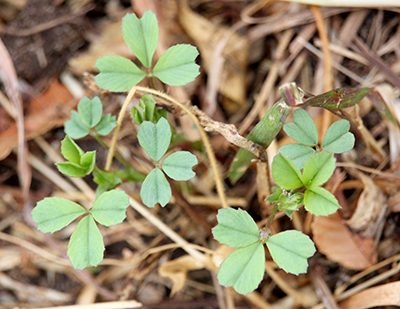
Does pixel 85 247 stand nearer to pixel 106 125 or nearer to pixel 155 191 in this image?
pixel 155 191

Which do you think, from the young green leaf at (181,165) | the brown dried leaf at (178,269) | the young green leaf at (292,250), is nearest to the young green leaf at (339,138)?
the young green leaf at (292,250)

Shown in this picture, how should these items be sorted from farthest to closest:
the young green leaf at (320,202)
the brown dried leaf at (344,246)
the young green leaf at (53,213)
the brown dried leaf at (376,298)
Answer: the brown dried leaf at (344,246) < the brown dried leaf at (376,298) < the young green leaf at (53,213) < the young green leaf at (320,202)

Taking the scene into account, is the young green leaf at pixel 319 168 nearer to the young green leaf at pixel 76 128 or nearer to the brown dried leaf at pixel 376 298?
the brown dried leaf at pixel 376 298

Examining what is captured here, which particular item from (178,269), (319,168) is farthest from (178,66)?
(178,269)

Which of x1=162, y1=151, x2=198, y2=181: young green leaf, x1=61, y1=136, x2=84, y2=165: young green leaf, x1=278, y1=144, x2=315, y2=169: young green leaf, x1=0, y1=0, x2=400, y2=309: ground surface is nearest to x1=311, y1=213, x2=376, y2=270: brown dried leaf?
x1=0, y1=0, x2=400, y2=309: ground surface

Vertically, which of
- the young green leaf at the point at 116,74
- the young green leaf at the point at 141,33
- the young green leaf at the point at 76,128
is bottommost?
the young green leaf at the point at 76,128

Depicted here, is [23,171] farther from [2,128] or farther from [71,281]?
[71,281]
